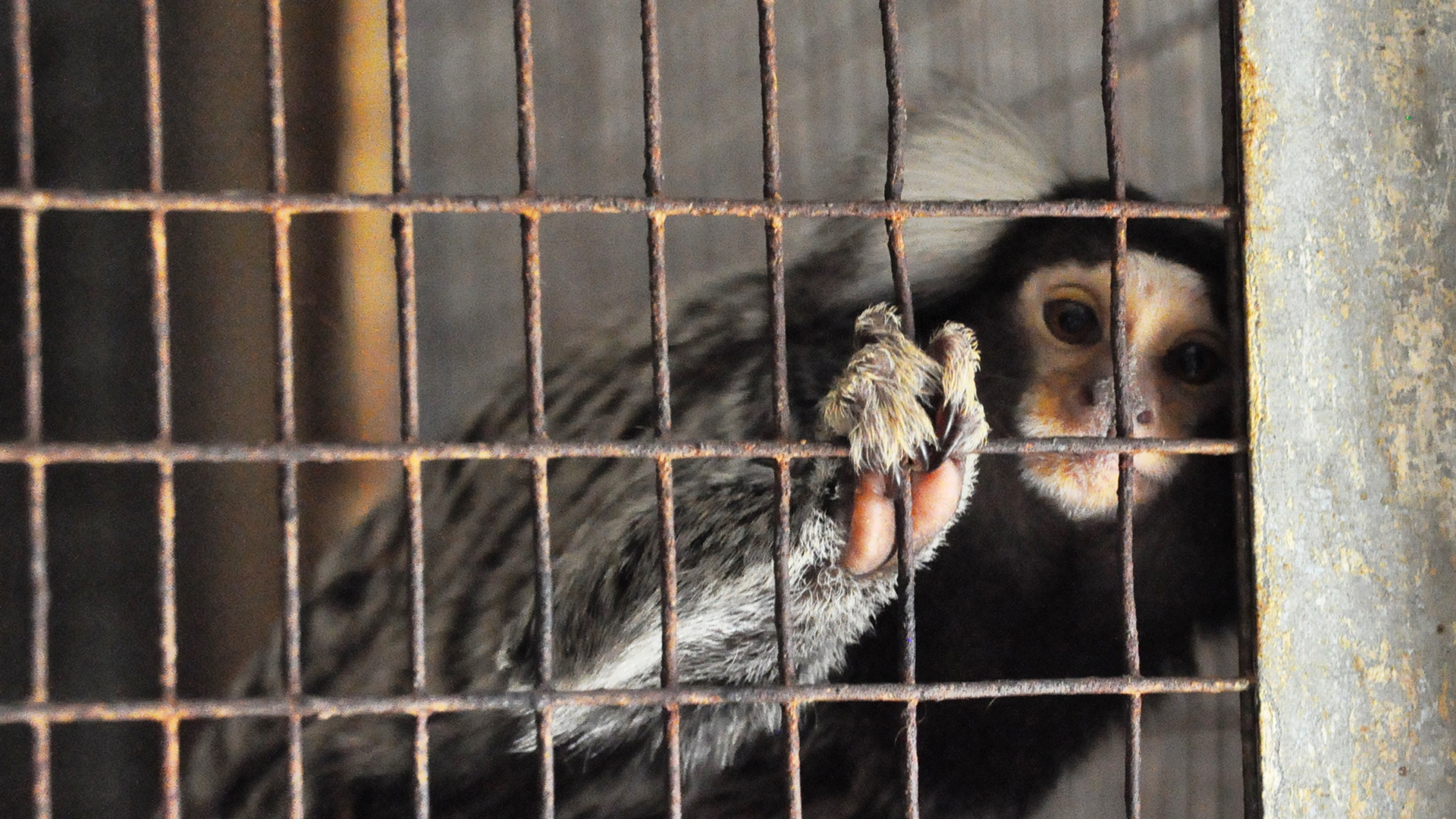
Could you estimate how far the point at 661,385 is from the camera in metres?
1.10

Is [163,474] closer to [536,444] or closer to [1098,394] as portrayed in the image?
[536,444]

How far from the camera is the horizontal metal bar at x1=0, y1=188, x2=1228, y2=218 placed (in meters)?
1.03

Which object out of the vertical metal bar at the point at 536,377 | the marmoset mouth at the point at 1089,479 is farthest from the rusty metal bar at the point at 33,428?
the marmoset mouth at the point at 1089,479

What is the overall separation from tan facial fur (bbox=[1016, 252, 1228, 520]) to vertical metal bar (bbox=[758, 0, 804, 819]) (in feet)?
2.47

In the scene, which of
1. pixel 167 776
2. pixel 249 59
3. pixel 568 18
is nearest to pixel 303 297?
pixel 249 59

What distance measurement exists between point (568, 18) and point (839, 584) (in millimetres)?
1906

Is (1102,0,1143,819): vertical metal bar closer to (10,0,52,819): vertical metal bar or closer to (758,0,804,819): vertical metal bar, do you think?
(758,0,804,819): vertical metal bar

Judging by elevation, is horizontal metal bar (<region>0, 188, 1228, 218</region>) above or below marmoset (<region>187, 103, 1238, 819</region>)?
above

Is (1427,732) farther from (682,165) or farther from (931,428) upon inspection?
(682,165)

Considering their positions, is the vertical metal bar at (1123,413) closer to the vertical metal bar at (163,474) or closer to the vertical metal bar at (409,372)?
the vertical metal bar at (409,372)

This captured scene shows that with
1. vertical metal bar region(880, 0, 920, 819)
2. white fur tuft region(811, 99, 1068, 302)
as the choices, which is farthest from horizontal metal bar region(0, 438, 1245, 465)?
white fur tuft region(811, 99, 1068, 302)

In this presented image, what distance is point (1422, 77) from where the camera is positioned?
3.88 feet

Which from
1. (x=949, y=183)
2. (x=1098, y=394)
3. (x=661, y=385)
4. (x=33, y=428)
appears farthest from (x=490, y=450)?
(x=949, y=183)

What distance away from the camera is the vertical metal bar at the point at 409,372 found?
1075mm
